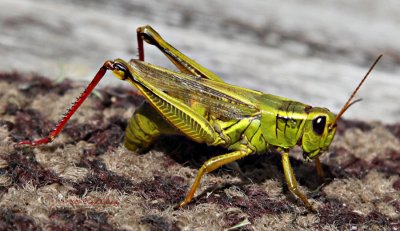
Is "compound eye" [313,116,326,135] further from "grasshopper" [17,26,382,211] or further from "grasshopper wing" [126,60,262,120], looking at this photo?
"grasshopper wing" [126,60,262,120]

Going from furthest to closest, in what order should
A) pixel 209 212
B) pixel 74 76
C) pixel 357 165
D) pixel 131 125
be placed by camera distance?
pixel 74 76 → pixel 357 165 → pixel 131 125 → pixel 209 212

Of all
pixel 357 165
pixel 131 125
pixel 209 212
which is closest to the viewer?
pixel 209 212

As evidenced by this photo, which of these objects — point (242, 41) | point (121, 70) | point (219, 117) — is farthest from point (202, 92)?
point (242, 41)

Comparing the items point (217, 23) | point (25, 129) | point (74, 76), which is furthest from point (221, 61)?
point (25, 129)

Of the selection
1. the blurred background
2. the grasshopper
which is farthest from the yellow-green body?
the blurred background

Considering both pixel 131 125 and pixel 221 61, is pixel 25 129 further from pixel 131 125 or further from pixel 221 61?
pixel 221 61

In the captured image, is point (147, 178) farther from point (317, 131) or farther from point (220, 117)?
point (317, 131)

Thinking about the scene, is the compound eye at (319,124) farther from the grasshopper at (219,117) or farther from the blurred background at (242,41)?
the blurred background at (242,41)
